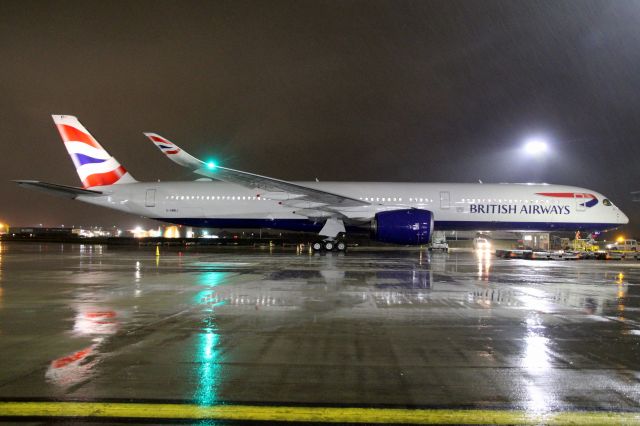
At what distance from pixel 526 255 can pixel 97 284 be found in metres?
21.0

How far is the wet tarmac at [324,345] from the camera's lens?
423 centimetres

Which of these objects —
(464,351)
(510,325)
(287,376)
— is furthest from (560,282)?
(287,376)

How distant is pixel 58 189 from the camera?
1016 inches

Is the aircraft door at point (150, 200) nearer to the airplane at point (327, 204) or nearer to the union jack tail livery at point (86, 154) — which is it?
the airplane at point (327, 204)

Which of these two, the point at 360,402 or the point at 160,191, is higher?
the point at 160,191

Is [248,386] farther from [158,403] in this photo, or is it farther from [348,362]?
[348,362]

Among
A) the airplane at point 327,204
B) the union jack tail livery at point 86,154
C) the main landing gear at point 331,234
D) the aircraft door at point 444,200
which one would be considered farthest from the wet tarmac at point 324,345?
the union jack tail livery at point 86,154

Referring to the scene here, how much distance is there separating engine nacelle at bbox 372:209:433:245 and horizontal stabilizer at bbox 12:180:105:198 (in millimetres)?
15961

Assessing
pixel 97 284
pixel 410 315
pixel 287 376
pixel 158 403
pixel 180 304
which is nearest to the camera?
pixel 158 403

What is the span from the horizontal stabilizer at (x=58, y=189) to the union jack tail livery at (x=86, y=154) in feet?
3.46

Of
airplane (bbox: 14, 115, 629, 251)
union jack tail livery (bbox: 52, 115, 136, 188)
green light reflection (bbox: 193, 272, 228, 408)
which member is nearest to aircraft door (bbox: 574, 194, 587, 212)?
airplane (bbox: 14, 115, 629, 251)

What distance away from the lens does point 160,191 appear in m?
27.5

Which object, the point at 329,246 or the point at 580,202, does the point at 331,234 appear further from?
the point at 580,202

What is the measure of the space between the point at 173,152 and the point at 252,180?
3915 millimetres
